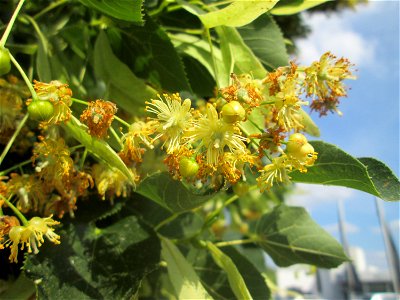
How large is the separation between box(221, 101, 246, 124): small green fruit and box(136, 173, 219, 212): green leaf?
0.12 meters

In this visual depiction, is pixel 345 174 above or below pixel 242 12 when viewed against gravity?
below

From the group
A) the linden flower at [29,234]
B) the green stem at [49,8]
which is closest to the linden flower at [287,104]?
the linden flower at [29,234]

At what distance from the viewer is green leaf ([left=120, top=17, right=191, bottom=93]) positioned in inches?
26.9

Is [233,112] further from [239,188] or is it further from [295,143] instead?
[239,188]

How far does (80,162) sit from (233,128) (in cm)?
25

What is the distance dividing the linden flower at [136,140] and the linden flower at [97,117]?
0.04 m

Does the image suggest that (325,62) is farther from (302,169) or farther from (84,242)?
(84,242)

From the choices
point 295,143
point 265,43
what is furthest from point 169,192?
point 265,43

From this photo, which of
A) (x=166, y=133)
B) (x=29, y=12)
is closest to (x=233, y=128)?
(x=166, y=133)

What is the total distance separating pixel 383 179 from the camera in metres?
0.59

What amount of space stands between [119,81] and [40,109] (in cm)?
21

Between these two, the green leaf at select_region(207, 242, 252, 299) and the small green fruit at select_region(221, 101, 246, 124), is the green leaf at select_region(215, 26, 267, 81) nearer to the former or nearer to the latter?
the small green fruit at select_region(221, 101, 246, 124)

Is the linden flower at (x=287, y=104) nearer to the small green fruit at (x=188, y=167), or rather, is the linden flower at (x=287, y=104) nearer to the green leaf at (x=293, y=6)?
the small green fruit at (x=188, y=167)

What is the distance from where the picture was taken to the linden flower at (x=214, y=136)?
52cm
